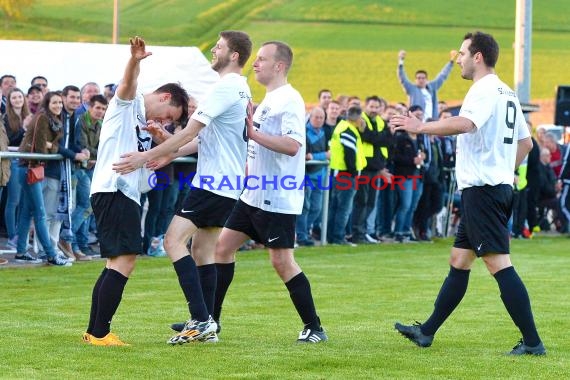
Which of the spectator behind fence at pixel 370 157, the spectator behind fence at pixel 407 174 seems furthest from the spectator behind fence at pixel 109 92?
the spectator behind fence at pixel 407 174

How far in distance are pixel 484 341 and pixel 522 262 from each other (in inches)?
319

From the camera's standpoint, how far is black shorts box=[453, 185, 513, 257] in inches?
335

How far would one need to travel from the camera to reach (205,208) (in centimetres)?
882

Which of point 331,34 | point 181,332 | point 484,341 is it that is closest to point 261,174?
point 181,332

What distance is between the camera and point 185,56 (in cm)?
2116

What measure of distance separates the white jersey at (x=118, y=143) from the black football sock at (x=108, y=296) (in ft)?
1.80

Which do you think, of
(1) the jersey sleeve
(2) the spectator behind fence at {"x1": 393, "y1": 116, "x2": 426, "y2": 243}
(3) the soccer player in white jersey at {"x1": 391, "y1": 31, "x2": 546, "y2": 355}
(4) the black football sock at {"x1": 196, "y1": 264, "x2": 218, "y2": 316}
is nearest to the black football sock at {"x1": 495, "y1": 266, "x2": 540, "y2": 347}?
(3) the soccer player in white jersey at {"x1": 391, "y1": 31, "x2": 546, "y2": 355}

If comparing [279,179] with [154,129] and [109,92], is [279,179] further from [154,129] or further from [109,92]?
[109,92]

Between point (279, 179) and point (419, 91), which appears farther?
point (419, 91)

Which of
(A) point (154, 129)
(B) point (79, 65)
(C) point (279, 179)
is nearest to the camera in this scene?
(A) point (154, 129)

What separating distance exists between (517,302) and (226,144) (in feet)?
7.38

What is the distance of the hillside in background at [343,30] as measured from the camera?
5078cm

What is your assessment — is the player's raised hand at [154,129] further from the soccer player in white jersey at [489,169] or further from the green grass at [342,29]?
the green grass at [342,29]

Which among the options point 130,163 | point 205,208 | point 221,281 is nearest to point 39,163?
point 221,281
